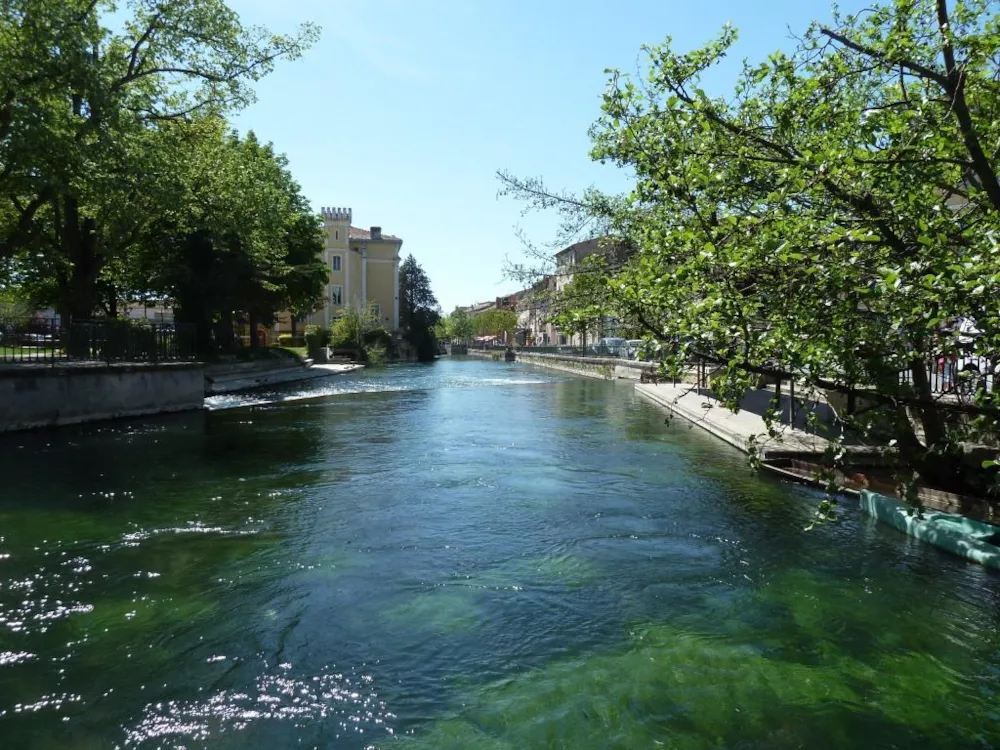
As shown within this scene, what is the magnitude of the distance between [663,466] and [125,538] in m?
9.23

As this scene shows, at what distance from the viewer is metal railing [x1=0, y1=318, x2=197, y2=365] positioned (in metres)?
19.0

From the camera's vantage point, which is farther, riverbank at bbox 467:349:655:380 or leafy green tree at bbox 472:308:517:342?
leafy green tree at bbox 472:308:517:342

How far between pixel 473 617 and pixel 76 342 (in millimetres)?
17515

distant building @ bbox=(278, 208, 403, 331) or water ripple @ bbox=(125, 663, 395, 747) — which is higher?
distant building @ bbox=(278, 208, 403, 331)

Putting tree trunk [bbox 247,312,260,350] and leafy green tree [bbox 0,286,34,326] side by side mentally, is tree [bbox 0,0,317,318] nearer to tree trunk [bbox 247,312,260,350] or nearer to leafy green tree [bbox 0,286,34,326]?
leafy green tree [bbox 0,286,34,326]

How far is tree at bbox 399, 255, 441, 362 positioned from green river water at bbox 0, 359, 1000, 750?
2708 inches

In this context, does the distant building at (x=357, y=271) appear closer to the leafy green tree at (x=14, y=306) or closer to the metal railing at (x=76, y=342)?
the leafy green tree at (x=14, y=306)

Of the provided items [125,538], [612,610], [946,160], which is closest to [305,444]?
[125,538]

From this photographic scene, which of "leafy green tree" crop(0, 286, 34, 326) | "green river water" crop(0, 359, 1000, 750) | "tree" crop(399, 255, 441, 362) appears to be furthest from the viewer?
"tree" crop(399, 255, 441, 362)

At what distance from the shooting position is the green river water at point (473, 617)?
457 centimetres

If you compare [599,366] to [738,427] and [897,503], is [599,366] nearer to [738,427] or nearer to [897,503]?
[738,427]

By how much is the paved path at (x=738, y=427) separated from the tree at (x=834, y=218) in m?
0.98

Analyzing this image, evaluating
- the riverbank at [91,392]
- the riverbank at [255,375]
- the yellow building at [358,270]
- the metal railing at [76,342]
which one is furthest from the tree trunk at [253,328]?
the yellow building at [358,270]

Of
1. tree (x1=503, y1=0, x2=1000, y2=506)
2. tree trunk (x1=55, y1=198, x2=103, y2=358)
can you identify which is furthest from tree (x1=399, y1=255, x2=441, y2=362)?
tree (x1=503, y1=0, x2=1000, y2=506)
